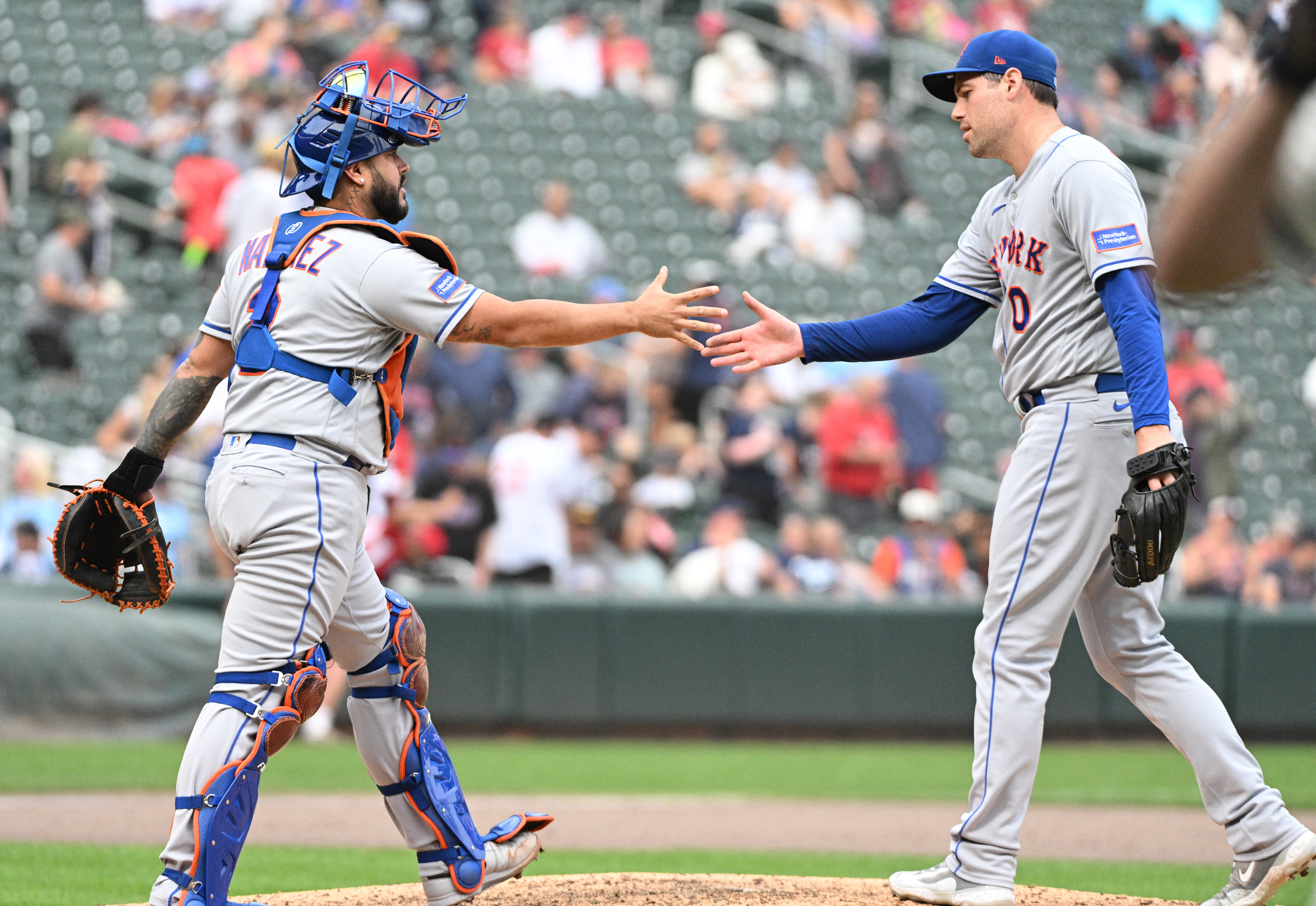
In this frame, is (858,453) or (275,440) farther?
(858,453)

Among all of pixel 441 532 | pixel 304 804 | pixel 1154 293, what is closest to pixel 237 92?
pixel 441 532

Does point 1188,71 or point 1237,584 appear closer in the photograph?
point 1237,584

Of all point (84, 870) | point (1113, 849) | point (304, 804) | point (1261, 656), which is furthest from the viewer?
point (1261, 656)

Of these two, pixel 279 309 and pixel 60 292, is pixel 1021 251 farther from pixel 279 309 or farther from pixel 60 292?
pixel 60 292

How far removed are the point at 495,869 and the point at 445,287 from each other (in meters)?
1.55

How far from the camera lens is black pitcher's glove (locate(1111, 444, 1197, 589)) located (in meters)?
3.52

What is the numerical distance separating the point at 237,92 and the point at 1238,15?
10.8 meters

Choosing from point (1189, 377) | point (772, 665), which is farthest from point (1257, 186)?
point (1189, 377)

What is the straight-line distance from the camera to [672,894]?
414 cm

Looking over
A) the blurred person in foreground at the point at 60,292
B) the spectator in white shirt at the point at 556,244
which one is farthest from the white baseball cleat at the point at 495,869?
the spectator in white shirt at the point at 556,244

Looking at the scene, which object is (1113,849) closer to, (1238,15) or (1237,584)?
(1237,584)

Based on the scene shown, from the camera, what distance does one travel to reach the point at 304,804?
284 inches

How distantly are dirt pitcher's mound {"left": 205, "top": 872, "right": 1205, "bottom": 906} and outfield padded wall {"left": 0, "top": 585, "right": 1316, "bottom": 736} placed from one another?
557 cm

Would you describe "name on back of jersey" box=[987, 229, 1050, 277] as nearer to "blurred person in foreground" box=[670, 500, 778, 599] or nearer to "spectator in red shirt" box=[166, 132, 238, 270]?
"blurred person in foreground" box=[670, 500, 778, 599]
